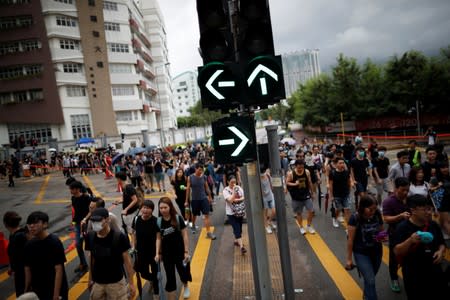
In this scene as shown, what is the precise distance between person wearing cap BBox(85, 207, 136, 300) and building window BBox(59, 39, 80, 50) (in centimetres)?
4561

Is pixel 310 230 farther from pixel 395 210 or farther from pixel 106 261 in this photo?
pixel 106 261

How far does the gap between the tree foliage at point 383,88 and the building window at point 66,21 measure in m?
37.9

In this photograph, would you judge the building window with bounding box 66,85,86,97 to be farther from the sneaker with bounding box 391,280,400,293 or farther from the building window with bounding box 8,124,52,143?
the sneaker with bounding box 391,280,400,293

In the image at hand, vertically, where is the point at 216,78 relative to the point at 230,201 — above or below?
above

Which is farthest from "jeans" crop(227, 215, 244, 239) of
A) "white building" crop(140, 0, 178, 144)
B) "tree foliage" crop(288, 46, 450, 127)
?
"white building" crop(140, 0, 178, 144)

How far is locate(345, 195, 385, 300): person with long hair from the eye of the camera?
3595 millimetres

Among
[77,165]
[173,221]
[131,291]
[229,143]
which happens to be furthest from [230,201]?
[77,165]

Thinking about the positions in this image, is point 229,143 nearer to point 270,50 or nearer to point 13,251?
point 270,50

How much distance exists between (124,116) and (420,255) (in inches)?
1828

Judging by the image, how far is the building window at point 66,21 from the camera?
3990 cm

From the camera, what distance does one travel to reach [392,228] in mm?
4195

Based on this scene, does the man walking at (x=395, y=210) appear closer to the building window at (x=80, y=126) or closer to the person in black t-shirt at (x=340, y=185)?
the person in black t-shirt at (x=340, y=185)

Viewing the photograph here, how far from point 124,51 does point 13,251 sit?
4636 cm

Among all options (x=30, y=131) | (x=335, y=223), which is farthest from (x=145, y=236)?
(x=30, y=131)
